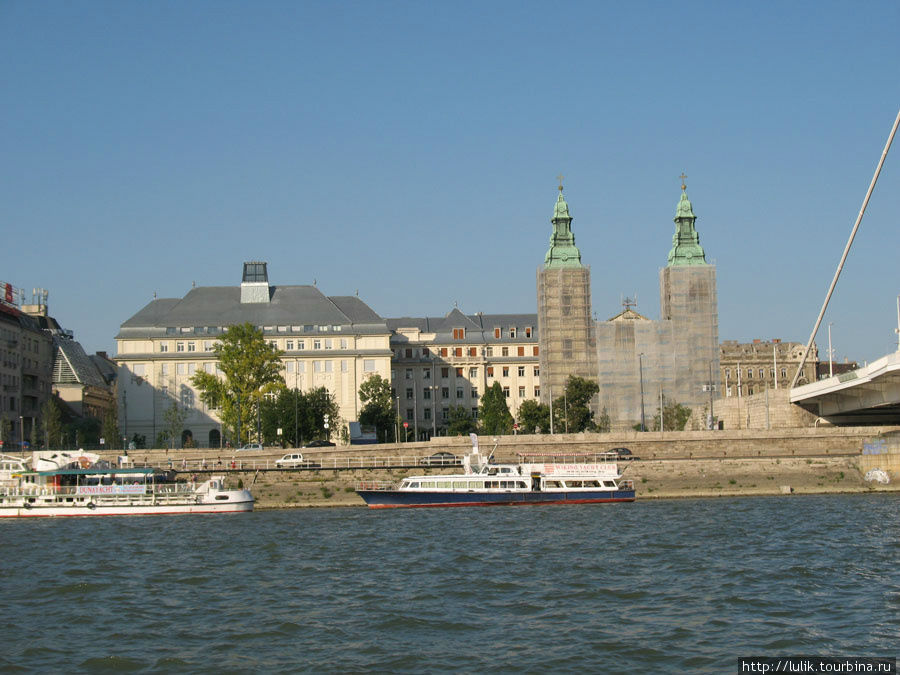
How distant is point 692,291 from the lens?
12988 centimetres

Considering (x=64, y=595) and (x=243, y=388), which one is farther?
(x=243, y=388)

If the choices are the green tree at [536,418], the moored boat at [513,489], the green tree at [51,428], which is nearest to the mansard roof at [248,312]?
the green tree at [51,428]

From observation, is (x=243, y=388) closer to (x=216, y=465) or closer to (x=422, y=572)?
(x=216, y=465)

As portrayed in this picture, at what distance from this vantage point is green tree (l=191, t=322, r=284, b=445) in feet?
393

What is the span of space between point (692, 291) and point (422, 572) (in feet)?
A: 299

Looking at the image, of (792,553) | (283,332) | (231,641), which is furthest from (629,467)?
(283,332)

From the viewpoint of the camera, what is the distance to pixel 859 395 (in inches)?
3307

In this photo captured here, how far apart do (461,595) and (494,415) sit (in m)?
94.4

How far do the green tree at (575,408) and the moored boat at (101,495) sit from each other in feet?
147

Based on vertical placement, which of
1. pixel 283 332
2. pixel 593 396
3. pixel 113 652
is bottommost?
pixel 113 652

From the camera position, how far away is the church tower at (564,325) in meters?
136

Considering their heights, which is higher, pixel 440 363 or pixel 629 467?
pixel 440 363

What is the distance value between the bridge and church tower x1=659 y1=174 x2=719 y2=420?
24076 millimetres

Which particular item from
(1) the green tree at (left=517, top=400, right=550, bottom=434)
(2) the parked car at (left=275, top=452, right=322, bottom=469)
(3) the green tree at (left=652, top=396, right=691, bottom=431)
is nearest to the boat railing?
(2) the parked car at (left=275, top=452, right=322, bottom=469)
